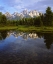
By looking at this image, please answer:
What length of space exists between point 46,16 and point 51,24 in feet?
34.2

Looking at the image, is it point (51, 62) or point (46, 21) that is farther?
point (46, 21)

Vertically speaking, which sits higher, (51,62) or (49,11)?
(49,11)

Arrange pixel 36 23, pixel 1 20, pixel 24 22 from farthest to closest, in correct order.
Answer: pixel 24 22, pixel 1 20, pixel 36 23

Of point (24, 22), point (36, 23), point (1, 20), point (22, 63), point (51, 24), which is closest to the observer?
point (22, 63)

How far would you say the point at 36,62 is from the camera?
82.8ft

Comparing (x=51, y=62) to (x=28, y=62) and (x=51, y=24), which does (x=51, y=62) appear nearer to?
(x=28, y=62)

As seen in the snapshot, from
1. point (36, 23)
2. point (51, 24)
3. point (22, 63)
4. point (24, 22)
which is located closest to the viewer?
point (22, 63)

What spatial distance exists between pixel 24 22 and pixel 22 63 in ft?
547

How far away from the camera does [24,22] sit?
19038cm

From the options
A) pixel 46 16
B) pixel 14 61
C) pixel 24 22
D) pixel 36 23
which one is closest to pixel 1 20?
pixel 24 22

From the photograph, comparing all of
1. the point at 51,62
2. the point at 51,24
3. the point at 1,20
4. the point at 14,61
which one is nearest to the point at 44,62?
the point at 51,62

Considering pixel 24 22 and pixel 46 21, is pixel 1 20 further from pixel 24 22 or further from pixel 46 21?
pixel 46 21

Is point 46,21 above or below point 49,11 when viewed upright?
below

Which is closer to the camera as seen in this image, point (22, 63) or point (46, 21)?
point (22, 63)
